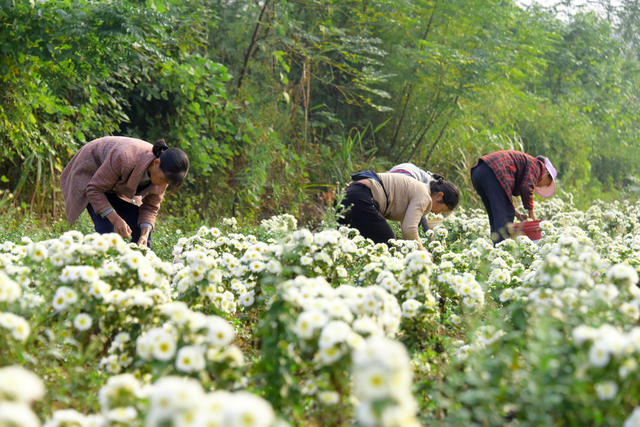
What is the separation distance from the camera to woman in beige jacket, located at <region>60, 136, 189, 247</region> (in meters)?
4.23

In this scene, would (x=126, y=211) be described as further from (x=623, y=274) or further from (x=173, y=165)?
(x=623, y=274)

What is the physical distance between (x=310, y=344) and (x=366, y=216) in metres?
3.34

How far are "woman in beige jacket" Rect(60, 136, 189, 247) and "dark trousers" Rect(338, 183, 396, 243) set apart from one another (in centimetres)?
158

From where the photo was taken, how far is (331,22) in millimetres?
9344

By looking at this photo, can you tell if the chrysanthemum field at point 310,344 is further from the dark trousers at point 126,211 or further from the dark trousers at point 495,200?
the dark trousers at point 495,200

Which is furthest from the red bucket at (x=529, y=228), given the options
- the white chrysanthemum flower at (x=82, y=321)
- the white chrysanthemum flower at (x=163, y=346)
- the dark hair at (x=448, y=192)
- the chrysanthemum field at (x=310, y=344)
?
the white chrysanthemum flower at (x=163, y=346)

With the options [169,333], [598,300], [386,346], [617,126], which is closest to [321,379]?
[169,333]

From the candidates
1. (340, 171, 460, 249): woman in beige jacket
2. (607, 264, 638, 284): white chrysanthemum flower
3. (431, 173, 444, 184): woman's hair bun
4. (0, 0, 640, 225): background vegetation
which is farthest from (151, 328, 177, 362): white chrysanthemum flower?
(0, 0, 640, 225): background vegetation

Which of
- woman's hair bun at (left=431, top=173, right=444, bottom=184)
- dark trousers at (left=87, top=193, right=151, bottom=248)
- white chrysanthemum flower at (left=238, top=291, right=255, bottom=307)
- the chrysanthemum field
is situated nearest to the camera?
the chrysanthemum field

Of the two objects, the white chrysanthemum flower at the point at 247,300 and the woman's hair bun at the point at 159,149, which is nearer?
the white chrysanthemum flower at the point at 247,300

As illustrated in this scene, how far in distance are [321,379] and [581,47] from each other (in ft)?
54.2

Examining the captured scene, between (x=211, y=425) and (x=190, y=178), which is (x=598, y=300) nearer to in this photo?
(x=211, y=425)

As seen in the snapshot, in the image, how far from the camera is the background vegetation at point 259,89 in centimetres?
580

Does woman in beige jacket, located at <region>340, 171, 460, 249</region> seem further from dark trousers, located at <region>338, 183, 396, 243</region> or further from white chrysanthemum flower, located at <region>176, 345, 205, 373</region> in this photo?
white chrysanthemum flower, located at <region>176, 345, 205, 373</region>
